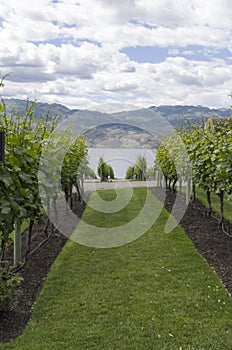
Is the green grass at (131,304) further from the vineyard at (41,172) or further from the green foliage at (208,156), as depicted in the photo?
the green foliage at (208,156)

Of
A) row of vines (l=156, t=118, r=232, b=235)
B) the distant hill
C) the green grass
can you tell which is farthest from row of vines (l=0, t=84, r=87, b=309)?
row of vines (l=156, t=118, r=232, b=235)

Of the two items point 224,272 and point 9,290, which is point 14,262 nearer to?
point 9,290

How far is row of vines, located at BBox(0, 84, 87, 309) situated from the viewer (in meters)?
3.61

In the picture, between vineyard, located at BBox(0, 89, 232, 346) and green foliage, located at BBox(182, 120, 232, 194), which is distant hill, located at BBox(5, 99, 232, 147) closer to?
vineyard, located at BBox(0, 89, 232, 346)

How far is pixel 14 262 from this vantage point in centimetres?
559

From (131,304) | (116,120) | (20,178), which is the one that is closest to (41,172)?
(20,178)

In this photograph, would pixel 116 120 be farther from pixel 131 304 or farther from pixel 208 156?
pixel 131 304

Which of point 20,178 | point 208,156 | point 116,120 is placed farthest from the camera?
point 116,120

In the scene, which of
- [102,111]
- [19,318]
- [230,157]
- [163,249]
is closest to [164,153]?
[102,111]

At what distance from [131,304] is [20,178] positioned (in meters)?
1.78

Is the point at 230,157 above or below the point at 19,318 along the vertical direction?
above

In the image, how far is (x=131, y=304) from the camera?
14.2 ft

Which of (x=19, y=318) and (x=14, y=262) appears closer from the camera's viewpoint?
(x=19, y=318)

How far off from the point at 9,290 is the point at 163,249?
3304 millimetres
